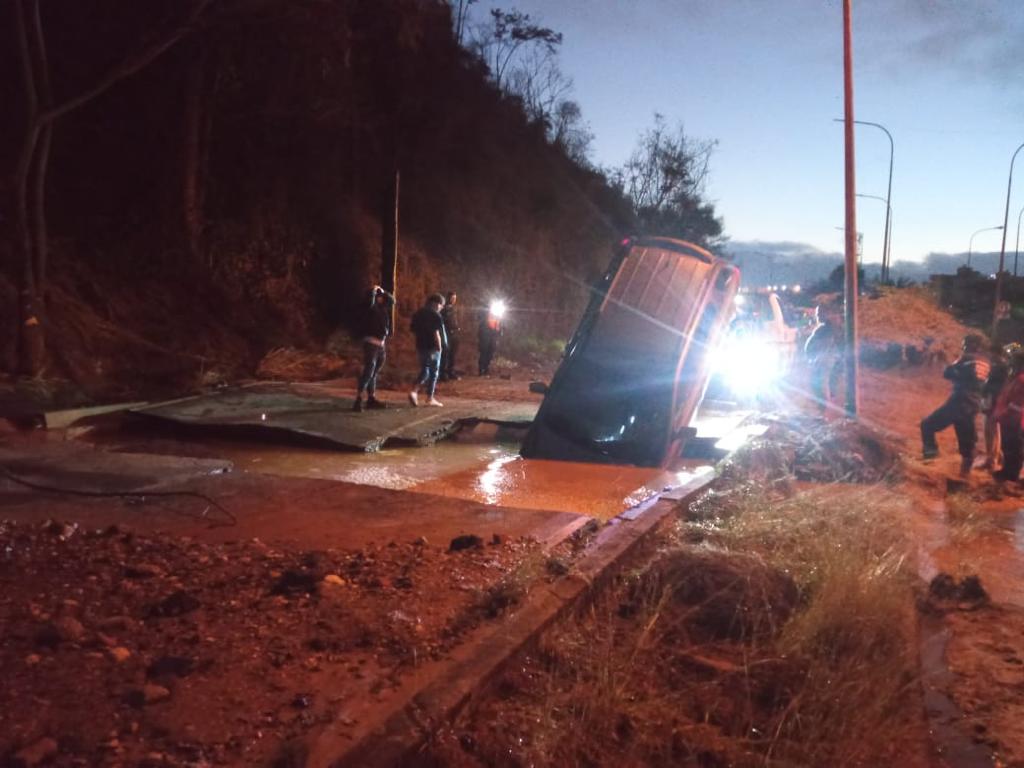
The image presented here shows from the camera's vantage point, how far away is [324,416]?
10039 millimetres

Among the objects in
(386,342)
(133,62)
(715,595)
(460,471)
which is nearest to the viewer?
(715,595)

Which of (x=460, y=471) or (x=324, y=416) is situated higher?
(x=324, y=416)

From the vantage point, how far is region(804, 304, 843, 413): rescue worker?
1373 cm

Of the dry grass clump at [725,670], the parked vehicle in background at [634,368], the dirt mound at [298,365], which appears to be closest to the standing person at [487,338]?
the dirt mound at [298,365]

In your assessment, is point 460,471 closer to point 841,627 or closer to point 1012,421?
point 841,627

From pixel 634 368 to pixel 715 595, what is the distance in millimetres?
4594

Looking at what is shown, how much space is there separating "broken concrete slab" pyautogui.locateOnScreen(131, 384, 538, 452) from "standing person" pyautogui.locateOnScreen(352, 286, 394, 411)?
0.87 ft

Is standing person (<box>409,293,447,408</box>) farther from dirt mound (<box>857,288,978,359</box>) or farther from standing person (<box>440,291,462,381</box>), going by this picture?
dirt mound (<box>857,288,978,359</box>)

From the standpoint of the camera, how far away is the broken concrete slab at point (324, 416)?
30.0 feet

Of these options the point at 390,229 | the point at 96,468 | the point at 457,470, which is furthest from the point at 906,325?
the point at 96,468

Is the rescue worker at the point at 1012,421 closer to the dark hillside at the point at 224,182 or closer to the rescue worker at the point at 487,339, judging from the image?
the rescue worker at the point at 487,339

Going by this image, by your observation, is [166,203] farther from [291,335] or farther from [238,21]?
[238,21]

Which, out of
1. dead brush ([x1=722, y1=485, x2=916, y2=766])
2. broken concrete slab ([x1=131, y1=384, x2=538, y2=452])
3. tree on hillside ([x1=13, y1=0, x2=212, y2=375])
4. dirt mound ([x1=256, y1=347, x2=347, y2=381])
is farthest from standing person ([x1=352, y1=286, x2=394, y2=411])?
dead brush ([x1=722, y1=485, x2=916, y2=766])

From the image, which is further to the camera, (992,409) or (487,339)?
(487,339)
